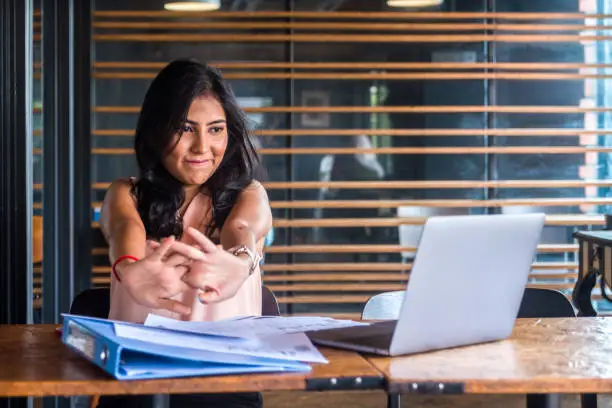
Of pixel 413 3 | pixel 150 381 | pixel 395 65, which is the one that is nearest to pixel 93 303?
pixel 150 381

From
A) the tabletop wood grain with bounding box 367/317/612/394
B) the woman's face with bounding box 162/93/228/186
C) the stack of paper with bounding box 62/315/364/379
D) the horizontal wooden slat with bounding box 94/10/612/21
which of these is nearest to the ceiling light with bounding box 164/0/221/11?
the horizontal wooden slat with bounding box 94/10/612/21

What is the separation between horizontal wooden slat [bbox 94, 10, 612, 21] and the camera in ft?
23.2

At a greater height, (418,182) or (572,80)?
(572,80)

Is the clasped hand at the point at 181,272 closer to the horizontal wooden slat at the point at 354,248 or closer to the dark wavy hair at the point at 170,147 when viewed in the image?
the dark wavy hair at the point at 170,147

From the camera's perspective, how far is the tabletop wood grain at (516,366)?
1.55 meters

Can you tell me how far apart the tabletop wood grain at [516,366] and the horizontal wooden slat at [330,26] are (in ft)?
17.6

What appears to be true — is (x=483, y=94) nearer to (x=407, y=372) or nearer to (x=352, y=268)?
(x=352, y=268)

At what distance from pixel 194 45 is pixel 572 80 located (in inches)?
106

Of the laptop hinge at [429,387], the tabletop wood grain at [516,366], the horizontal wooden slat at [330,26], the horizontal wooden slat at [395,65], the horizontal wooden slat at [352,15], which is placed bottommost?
the laptop hinge at [429,387]

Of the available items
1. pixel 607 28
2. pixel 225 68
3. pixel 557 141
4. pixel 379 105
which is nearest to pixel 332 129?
pixel 379 105

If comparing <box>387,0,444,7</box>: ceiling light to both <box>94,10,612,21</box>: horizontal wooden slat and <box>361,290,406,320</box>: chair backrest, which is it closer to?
<box>94,10,612,21</box>: horizontal wooden slat

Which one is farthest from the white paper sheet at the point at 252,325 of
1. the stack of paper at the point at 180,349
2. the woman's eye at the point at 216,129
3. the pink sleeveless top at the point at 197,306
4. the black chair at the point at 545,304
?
the black chair at the point at 545,304

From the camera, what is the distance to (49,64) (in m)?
4.87

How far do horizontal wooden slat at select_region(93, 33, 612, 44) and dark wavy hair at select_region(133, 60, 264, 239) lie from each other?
443cm
